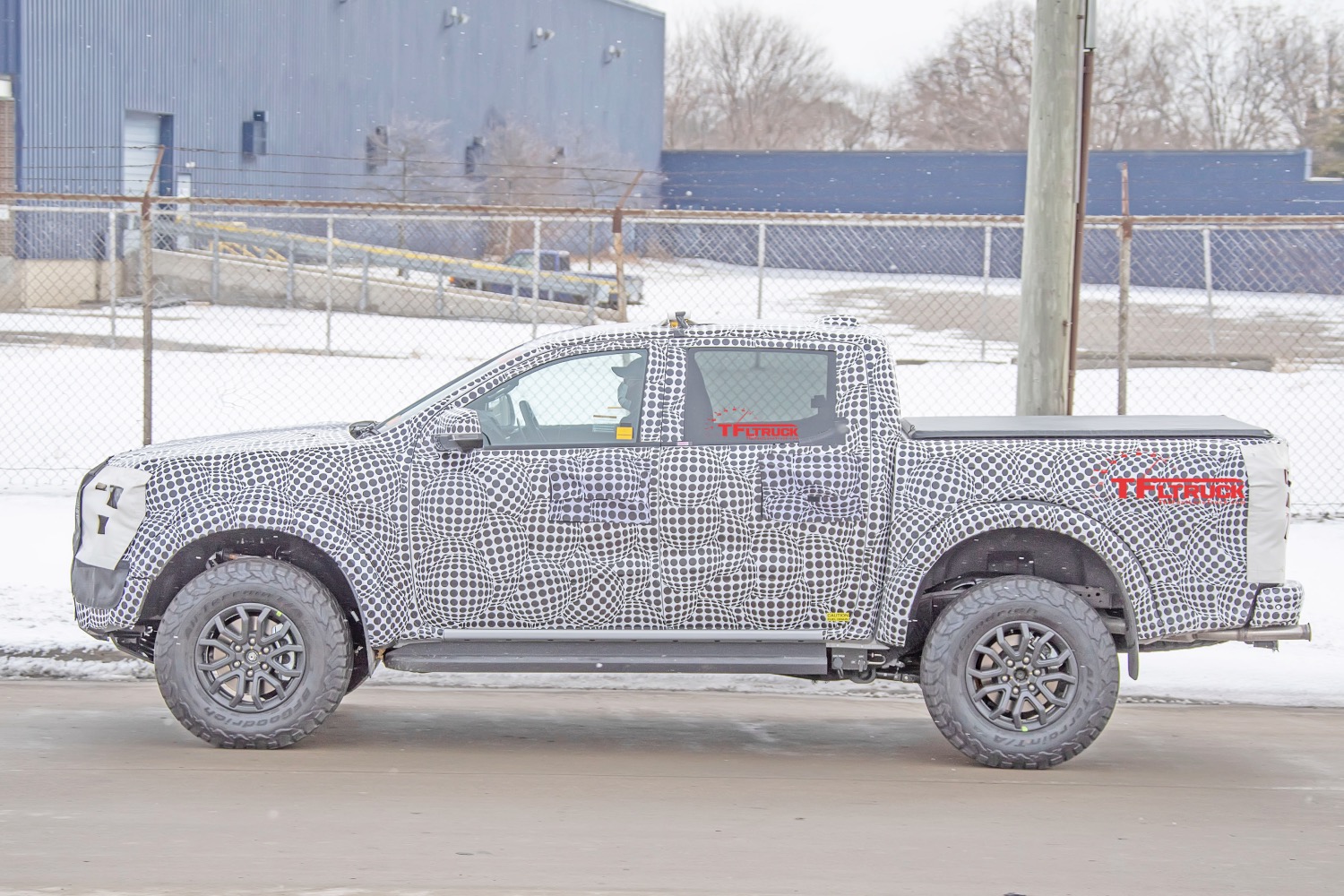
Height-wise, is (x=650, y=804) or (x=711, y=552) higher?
(x=711, y=552)

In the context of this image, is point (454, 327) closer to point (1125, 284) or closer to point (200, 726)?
point (1125, 284)

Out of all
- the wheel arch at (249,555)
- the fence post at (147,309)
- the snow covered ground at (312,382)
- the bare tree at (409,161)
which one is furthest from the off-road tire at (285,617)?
the bare tree at (409,161)

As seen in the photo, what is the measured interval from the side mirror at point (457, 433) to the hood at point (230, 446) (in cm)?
40

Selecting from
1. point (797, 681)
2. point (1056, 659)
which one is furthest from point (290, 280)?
point (1056, 659)

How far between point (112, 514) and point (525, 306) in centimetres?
2126

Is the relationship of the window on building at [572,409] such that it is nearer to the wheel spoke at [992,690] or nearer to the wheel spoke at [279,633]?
the wheel spoke at [279,633]

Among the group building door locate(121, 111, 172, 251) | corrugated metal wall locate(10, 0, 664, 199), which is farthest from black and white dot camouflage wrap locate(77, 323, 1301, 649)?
building door locate(121, 111, 172, 251)

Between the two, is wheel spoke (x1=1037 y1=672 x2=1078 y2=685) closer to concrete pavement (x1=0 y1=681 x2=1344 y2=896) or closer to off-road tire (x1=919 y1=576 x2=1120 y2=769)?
off-road tire (x1=919 y1=576 x2=1120 y2=769)

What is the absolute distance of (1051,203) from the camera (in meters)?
8.61

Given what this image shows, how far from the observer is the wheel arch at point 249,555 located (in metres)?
6.70

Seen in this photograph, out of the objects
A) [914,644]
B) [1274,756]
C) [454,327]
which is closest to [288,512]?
[914,644]

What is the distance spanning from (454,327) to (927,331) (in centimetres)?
856

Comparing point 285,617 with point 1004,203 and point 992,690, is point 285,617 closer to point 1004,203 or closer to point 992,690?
point 992,690

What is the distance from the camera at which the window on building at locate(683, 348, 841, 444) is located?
6668mm
